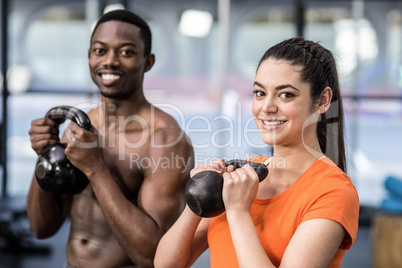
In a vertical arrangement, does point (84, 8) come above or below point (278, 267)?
above

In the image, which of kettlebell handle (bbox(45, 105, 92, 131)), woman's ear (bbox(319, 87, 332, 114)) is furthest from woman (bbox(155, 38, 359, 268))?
kettlebell handle (bbox(45, 105, 92, 131))

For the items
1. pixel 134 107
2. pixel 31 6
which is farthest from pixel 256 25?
pixel 134 107

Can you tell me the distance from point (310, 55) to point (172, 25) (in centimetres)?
448

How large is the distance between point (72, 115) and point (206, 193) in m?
0.61

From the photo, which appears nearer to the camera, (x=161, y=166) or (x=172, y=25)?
(x=161, y=166)

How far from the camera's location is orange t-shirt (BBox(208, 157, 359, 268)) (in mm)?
920

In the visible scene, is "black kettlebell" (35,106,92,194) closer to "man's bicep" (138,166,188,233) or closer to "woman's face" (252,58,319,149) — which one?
"man's bicep" (138,166,188,233)

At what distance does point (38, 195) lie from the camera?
1499 millimetres

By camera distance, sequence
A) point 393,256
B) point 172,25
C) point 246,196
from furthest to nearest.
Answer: point 172,25
point 393,256
point 246,196

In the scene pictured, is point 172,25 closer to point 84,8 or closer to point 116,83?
point 84,8

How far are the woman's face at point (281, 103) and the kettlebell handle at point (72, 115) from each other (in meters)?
0.55

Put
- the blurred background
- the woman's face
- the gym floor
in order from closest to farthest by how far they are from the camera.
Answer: the woman's face
the gym floor
the blurred background

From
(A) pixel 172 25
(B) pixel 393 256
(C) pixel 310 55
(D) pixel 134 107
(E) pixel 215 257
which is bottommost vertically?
(B) pixel 393 256

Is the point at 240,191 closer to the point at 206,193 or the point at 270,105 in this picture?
the point at 206,193
